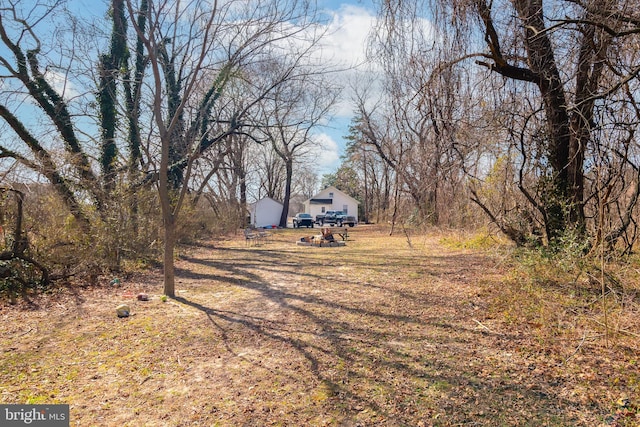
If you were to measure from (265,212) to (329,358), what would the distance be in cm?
3501

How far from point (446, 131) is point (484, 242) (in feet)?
17.4

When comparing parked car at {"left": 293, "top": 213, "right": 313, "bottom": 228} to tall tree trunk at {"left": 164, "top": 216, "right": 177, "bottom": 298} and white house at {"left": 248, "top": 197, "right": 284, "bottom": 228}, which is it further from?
tall tree trunk at {"left": 164, "top": 216, "right": 177, "bottom": 298}

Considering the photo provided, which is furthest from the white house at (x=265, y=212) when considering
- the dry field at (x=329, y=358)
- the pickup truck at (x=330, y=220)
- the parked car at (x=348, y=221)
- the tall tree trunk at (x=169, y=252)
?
the dry field at (x=329, y=358)

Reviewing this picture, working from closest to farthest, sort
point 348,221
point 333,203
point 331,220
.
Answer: point 331,220, point 348,221, point 333,203

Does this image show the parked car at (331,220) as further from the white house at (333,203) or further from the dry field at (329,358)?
the dry field at (329,358)

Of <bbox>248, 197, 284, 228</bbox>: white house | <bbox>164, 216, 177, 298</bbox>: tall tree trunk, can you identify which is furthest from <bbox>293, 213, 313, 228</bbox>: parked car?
<bbox>164, 216, 177, 298</bbox>: tall tree trunk

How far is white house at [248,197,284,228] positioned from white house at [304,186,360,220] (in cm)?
1013

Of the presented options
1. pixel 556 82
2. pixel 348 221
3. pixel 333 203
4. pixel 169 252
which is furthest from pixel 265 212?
pixel 556 82

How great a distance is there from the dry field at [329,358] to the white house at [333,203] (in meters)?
41.7

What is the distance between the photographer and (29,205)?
6824 mm

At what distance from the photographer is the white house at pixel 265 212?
36.9 meters

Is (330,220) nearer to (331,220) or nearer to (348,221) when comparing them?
(331,220)

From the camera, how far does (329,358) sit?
3.80 metres

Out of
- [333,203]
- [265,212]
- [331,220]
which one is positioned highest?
[333,203]
